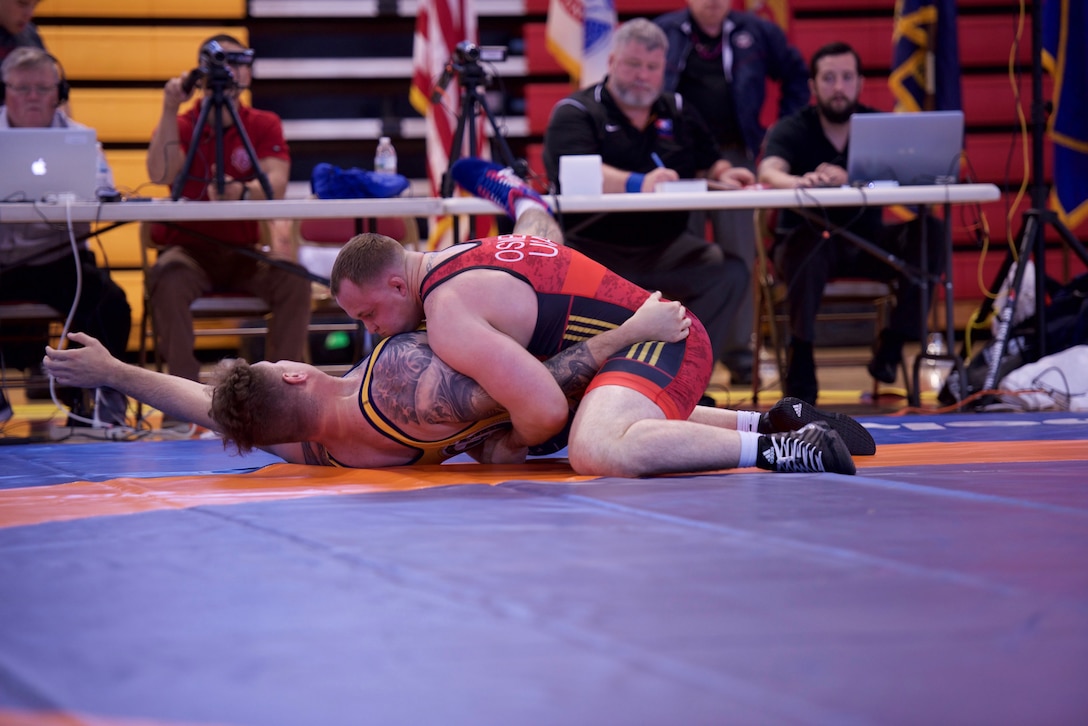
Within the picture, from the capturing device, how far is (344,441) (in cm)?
235

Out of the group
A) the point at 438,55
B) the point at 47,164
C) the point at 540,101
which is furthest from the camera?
the point at 540,101

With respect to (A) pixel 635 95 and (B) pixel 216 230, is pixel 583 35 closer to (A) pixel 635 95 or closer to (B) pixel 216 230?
(A) pixel 635 95

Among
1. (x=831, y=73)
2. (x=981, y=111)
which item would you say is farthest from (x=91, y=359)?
(x=981, y=111)

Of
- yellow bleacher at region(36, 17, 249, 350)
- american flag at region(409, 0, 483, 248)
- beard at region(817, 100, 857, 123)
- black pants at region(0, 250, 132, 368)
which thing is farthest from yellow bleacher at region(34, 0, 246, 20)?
beard at region(817, 100, 857, 123)

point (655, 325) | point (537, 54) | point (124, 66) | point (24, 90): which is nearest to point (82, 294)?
point (24, 90)

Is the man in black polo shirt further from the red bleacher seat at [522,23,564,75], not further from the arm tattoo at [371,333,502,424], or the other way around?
the red bleacher seat at [522,23,564,75]

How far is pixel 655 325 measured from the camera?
7.53ft

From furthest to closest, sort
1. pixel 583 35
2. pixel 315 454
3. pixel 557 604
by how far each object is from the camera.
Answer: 1. pixel 583 35
2. pixel 315 454
3. pixel 557 604

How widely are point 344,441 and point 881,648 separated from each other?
1.52 metres

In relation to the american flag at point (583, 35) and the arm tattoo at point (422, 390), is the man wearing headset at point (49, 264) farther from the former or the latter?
the american flag at point (583, 35)

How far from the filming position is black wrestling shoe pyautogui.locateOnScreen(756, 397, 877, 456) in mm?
2488

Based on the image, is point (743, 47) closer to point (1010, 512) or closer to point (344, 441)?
point (344, 441)

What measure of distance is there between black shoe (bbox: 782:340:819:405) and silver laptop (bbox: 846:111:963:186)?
0.63 meters

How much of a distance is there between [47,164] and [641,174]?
199cm
